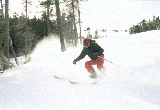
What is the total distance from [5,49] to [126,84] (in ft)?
35.9

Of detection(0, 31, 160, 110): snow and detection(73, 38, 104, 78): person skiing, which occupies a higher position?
detection(73, 38, 104, 78): person skiing

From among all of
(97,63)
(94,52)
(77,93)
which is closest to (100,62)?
(97,63)

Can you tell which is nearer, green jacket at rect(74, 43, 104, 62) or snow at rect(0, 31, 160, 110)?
snow at rect(0, 31, 160, 110)

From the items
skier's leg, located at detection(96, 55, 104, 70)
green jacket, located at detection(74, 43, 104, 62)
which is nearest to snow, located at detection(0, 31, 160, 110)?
skier's leg, located at detection(96, 55, 104, 70)

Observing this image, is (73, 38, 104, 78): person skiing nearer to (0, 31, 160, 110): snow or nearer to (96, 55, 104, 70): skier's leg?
(96, 55, 104, 70): skier's leg

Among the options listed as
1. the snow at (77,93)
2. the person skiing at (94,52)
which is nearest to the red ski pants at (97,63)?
the person skiing at (94,52)

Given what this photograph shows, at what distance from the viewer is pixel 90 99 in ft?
11.0

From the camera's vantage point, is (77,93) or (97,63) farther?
(97,63)

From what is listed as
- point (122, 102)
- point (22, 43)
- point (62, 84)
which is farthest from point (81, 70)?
point (22, 43)

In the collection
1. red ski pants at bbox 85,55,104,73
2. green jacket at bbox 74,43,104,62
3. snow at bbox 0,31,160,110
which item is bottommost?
snow at bbox 0,31,160,110

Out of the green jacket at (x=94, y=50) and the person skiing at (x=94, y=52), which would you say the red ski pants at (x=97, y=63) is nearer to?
the person skiing at (x=94, y=52)

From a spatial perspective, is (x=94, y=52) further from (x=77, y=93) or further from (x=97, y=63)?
(x=77, y=93)

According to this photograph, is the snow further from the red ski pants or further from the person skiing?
the person skiing

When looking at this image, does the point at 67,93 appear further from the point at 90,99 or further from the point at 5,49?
the point at 5,49
